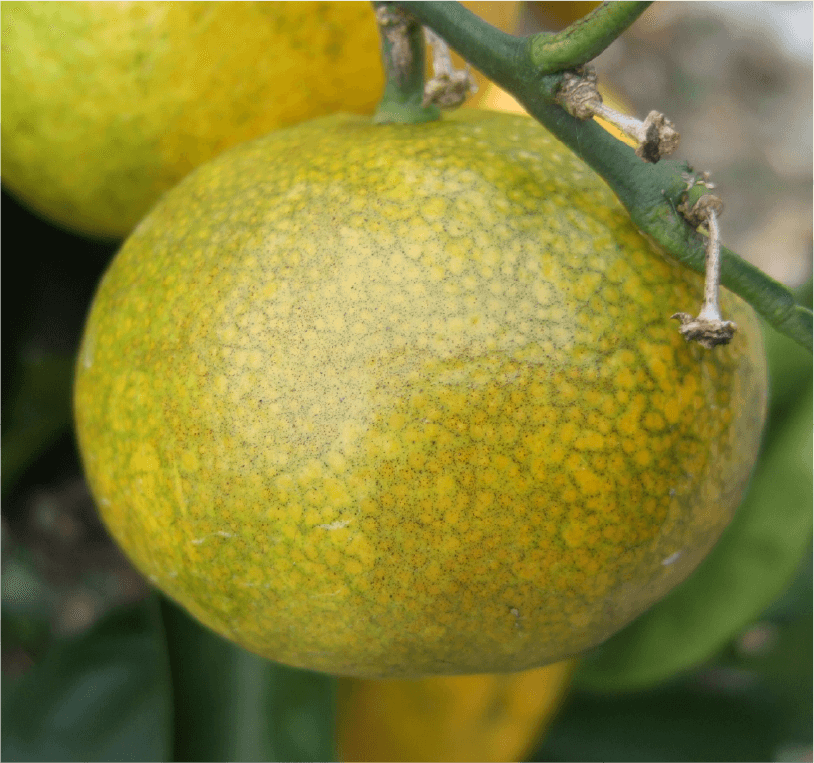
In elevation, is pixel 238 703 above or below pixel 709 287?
below

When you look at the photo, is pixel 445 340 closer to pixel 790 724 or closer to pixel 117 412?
pixel 117 412

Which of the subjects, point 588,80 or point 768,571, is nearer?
point 588,80

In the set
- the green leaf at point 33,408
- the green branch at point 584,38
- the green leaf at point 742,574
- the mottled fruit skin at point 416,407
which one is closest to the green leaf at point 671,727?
the green leaf at point 742,574

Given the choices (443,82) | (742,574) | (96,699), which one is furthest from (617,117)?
(96,699)

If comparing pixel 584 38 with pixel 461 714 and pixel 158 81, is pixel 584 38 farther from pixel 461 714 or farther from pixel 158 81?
pixel 461 714

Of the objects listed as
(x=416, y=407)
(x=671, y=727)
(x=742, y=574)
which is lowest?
(x=671, y=727)

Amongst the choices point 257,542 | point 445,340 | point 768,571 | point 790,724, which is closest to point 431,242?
point 445,340

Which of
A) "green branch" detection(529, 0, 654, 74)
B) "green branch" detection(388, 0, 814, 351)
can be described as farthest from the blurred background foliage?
"green branch" detection(529, 0, 654, 74)
